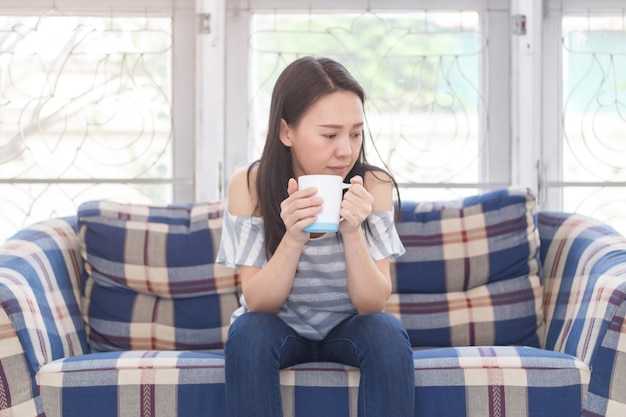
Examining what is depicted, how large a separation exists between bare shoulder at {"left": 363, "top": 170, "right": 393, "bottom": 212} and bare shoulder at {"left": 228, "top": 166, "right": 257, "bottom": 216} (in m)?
0.27

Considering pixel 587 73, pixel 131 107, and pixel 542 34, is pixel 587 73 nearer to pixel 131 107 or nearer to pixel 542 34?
pixel 542 34

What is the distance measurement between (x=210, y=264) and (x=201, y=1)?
1.01m

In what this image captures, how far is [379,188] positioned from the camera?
2025 millimetres

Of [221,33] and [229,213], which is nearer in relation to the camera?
[229,213]

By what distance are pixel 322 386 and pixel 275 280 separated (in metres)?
0.27

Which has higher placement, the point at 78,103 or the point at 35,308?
the point at 78,103

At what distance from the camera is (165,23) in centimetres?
301

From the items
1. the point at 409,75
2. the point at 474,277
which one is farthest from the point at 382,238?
the point at 409,75

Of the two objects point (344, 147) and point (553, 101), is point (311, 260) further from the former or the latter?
point (553, 101)

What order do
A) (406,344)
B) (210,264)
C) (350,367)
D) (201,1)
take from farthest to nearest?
(201,1)
(210,264)
(350,367)
(406,344)

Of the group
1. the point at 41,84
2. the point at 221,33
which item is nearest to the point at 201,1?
the point at 221,33

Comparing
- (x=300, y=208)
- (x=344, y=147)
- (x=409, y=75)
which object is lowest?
(x=300, y=208)

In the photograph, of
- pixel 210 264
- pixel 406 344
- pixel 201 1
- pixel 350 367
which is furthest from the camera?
pixel 201 1

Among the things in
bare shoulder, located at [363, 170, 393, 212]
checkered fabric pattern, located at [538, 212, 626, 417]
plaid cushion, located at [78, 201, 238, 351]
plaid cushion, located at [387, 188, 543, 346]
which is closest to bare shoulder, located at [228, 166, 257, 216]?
bare shoulder, located at [363, 170, 393, 212]
